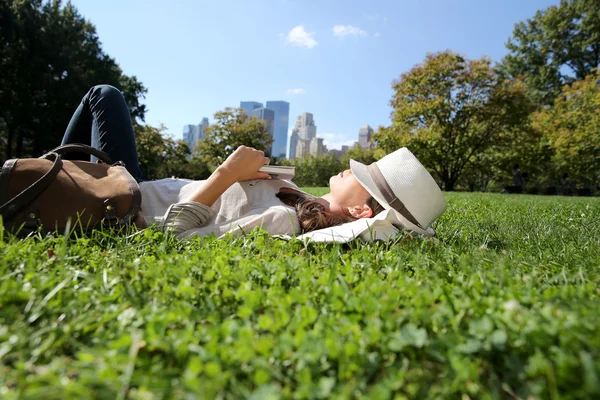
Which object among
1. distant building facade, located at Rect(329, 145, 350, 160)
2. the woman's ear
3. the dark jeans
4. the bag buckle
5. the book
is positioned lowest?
the bag buckle

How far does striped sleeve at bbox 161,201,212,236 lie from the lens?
2.81 metres

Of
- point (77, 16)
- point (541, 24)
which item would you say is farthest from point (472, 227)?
point (541, 24)

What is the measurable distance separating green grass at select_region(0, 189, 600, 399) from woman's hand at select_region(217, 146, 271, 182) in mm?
1169

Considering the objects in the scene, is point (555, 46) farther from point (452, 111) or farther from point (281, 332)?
point (281, 332)

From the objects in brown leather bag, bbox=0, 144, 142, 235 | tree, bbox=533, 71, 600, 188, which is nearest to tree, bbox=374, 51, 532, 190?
tree, bbox=533, 71, 600, 188

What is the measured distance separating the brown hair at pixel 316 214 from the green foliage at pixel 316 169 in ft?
180

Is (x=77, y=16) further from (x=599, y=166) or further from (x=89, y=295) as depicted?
(x=599, y=166)

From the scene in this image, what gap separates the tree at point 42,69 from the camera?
2550cm

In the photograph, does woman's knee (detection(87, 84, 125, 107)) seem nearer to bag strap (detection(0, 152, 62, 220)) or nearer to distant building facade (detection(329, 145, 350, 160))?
bag strap (detection(0, 152, 62, 220))

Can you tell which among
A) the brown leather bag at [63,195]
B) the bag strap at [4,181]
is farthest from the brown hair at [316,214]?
the bag strap at [4,181]

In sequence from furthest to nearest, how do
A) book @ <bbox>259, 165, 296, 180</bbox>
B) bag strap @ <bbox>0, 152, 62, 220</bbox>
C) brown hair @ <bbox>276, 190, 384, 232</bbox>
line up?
book @ <bbox>259, 165, 296, 180</bbox>
brown hair @ <bbox>276, 190, 384, 232</bbox>
bag strap @ <bbox>0, 152, 62, 220</bbox>

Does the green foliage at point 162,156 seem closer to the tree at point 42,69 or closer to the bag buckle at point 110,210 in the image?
the tree at point 42,69

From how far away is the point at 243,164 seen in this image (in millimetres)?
3150

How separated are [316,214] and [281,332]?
1.78 meters
